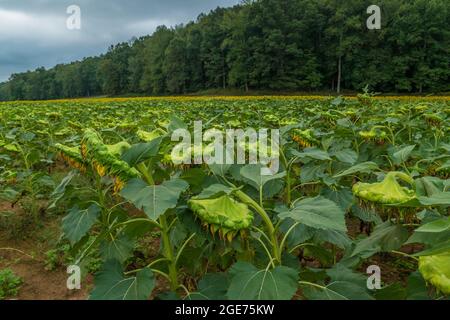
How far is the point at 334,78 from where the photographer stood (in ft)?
161

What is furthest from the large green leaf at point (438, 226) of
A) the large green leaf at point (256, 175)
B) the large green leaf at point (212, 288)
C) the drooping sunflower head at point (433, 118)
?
the drooping sunflower head at point (433, 118)

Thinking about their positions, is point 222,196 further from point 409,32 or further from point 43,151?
point 409,32

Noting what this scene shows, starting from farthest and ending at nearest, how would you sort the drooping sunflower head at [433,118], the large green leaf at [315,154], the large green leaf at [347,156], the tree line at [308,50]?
the tree line at [308,50]
the drooping sunflower head at [433,118]
the large green leaf at [347,156]
the large green leaf at [315,154]

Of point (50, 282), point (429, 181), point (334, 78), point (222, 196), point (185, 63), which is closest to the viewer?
point (222, 196)

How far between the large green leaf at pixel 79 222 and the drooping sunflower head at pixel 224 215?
838 mm

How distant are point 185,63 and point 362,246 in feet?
196

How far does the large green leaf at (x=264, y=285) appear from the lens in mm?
1341

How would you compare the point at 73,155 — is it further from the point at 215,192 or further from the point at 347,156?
the point at 347,156

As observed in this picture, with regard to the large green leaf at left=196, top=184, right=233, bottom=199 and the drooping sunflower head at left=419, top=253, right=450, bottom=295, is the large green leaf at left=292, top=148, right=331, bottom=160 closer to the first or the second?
the large green leaf at left=196, top=184, right=233, bottom=199

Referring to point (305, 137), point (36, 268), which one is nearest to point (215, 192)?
point (305, 137)

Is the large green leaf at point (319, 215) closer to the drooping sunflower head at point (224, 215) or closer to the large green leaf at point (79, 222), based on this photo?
the drooping sunflower head at point (224, 215)

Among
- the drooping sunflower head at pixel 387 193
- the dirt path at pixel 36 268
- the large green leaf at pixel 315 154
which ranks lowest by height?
the dirt path at pixel 36 268

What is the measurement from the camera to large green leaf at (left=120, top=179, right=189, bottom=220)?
1.40 m
